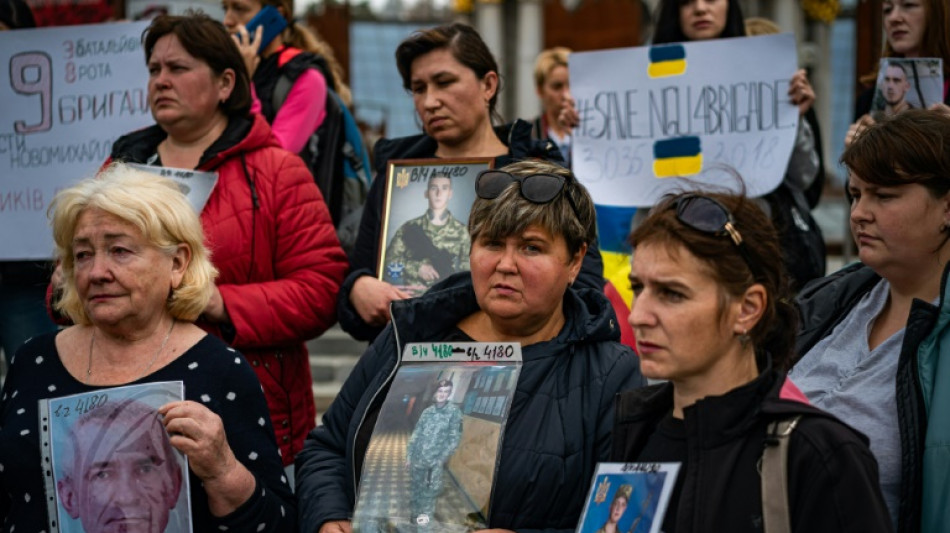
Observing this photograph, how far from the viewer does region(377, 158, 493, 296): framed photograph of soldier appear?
4.52m

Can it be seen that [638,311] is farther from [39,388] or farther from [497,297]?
[39,388]

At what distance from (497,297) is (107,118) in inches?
109

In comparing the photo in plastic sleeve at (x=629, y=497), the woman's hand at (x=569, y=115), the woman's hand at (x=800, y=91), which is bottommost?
the photo in plastic sleeve at (x=629, y=497)

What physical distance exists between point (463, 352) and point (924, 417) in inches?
45.0

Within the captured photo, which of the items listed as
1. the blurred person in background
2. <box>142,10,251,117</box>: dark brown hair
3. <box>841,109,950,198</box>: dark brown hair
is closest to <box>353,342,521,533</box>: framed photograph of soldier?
<box>841,109,950,198</box>: dark brown hair

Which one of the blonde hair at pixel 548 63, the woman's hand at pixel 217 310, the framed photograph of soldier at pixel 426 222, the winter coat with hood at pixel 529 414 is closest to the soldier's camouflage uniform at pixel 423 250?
the framed photograph of soldier at pixel 426 222

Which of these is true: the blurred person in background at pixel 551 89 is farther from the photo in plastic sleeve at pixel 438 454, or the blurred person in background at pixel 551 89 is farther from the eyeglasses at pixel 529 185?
the photo in plastic sleeve at pixel 438 454

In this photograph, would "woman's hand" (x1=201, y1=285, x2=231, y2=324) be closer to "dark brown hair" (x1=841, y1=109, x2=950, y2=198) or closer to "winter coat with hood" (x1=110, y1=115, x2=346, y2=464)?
"winter coat with hood" (x1=110, y1=115, x2=346, y2=464)

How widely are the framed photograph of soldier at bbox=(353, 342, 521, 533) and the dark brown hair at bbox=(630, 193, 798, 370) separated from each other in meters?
0.59

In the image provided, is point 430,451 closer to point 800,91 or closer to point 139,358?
point 139,358

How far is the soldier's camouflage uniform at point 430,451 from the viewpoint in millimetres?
3248

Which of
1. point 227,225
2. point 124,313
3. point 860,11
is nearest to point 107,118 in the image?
point 227,225

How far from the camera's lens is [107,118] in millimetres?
5609

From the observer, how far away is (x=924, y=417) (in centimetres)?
323
